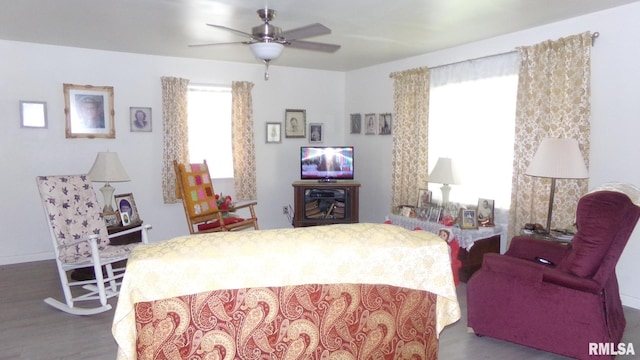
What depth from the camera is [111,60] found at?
5.06 metres

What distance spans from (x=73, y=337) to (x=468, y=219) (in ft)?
11.3

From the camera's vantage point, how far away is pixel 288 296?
5.24ft

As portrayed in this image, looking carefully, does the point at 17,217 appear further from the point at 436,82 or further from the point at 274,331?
the point at 436,82

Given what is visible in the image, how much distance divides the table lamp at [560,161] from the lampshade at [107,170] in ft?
12.5

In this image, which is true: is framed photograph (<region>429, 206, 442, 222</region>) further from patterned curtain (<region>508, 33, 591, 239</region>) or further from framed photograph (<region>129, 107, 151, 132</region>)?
framed photograph (<region>129, 107, 151, 132</region>)

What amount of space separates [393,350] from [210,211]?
3.35m

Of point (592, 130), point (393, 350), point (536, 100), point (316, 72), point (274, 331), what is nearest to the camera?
point (274, 331)

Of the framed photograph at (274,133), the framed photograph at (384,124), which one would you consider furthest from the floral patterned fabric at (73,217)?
the framed photograph at (384,124)

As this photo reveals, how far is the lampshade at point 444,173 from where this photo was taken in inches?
178

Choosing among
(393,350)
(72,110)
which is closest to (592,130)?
(393,350)

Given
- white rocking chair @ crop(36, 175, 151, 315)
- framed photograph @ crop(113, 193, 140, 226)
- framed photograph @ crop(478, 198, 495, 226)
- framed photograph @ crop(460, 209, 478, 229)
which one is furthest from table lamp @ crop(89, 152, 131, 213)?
framed photograph @ crop(478, 198, 495, 226)

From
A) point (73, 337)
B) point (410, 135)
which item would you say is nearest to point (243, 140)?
point (410, 135)

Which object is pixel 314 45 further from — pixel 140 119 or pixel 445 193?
pixel 140 119

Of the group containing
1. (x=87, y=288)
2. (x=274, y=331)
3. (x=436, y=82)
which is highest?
(x=436, y=82)
